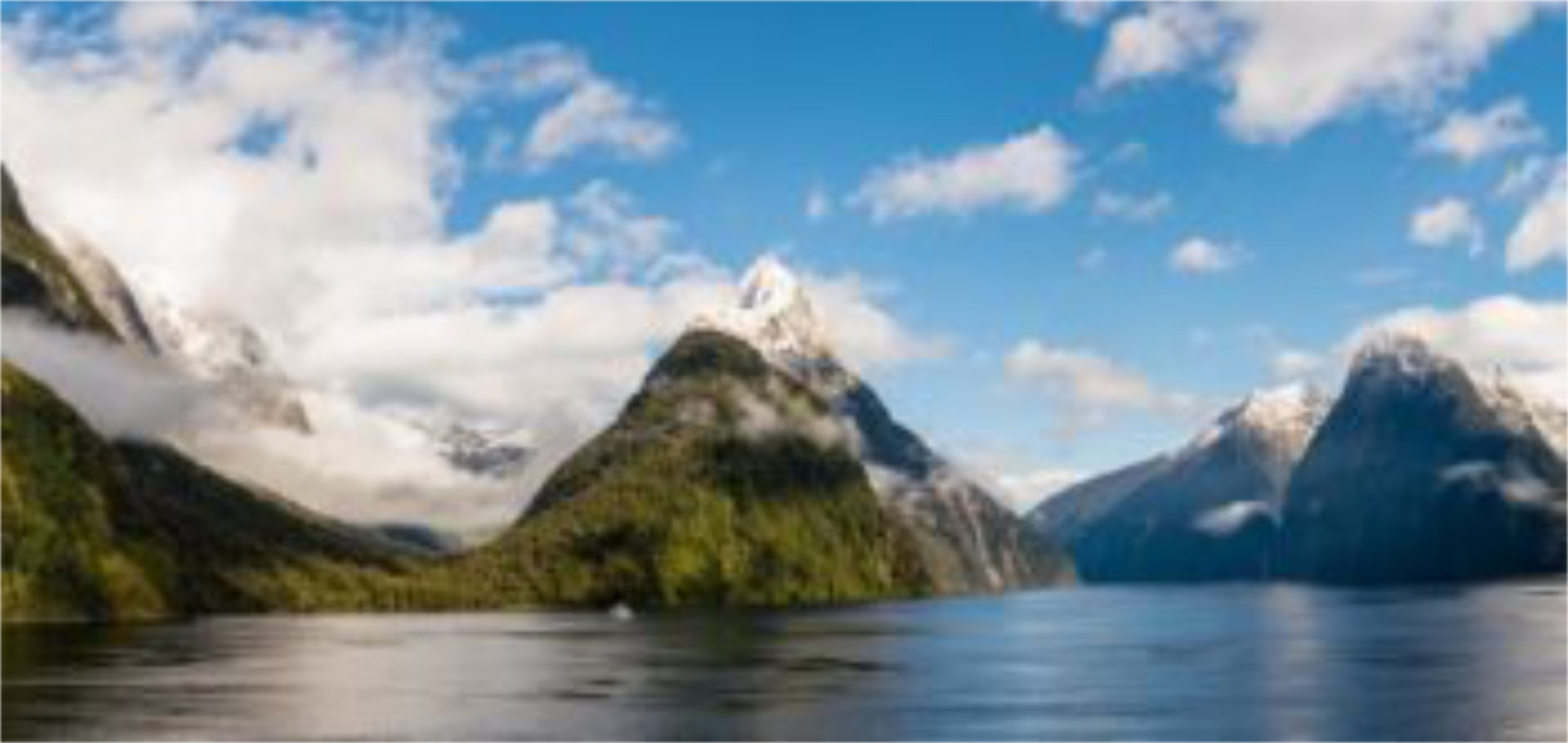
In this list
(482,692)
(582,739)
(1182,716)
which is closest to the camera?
(582,739)

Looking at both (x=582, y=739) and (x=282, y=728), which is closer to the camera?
(x=582, y=739)

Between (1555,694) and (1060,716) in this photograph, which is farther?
(1555,694)

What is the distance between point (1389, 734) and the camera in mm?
148000

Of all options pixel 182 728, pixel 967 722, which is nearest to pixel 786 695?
pixel 967 722

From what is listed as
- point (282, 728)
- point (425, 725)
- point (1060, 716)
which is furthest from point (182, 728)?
point (1060, 716)

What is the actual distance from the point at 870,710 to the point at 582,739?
1323 inches

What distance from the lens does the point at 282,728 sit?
156 meters

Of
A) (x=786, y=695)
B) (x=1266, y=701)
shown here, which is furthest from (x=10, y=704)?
(x=1266, y=701)

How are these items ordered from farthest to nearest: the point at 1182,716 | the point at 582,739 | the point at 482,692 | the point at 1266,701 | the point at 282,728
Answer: the point at 482,692
the point at 1266,701
the point at 1182,716
the point at 282,728
the point at 582,739

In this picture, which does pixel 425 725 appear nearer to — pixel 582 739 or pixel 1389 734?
pixel 582 739

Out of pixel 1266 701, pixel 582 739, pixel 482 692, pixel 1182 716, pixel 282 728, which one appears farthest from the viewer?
pixel 482 692

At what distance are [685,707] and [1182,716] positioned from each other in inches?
1581

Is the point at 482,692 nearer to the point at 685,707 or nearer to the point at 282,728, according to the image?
the point at 685,707

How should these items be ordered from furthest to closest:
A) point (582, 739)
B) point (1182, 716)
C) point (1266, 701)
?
point (1266, 701) → point (1182, 716) → point (582, 739)
